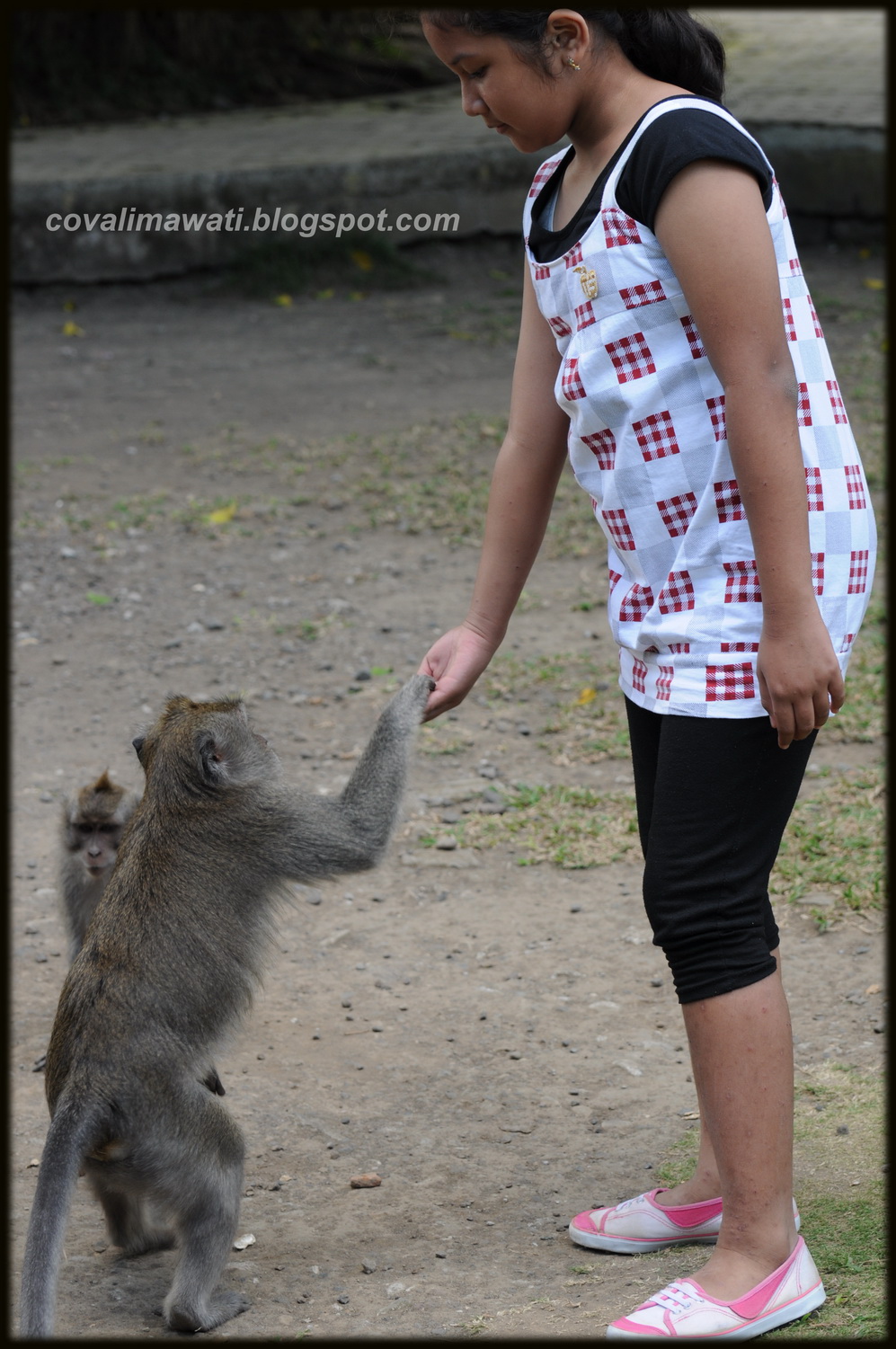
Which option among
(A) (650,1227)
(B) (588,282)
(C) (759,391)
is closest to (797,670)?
(C) (759,391)

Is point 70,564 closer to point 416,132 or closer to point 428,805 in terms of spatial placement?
point 428,805

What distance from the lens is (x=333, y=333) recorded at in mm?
10320

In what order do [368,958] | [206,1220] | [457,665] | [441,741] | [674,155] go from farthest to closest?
[441,741]
[368,958]
[457,665]
[206,1220]
[674,155]

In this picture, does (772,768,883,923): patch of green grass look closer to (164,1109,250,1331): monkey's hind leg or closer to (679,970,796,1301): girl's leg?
(679,970,796,1301): girl's leg

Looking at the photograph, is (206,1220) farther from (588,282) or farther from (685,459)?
(588,282)

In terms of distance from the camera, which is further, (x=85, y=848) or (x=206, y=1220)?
(x=85, y=848)

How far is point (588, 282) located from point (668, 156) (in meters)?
0.23

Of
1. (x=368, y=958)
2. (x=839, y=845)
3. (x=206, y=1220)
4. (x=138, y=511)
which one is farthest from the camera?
(x=138, y=511)

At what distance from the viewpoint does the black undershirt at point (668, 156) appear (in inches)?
83.5

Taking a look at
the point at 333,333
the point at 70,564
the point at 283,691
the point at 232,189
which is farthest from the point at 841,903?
the point at 232,189

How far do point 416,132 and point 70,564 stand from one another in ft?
23.5

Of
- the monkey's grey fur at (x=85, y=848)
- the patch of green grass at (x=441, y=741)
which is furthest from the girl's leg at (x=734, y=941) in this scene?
the patch of green grass at (x=441, y=741)

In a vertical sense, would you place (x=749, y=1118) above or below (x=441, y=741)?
below

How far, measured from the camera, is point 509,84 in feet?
7.50
